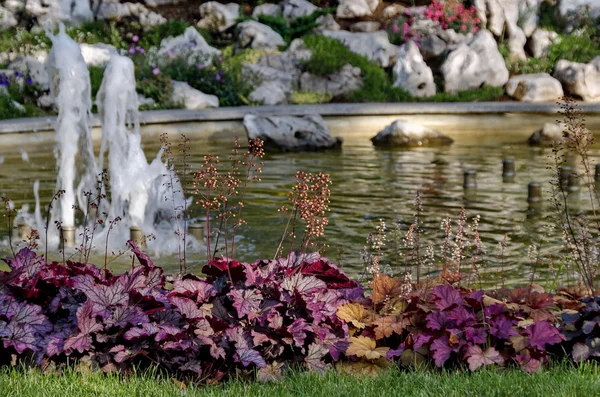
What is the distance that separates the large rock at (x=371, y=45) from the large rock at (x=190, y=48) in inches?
118

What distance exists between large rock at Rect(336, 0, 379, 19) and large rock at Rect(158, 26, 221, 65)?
13.4ft

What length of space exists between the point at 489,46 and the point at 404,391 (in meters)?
→ 18.4

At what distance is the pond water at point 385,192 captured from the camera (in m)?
8.58

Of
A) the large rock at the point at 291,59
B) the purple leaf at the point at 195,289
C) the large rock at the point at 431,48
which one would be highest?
the large rock at the point at 431,48

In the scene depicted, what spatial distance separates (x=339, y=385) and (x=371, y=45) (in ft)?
61.0

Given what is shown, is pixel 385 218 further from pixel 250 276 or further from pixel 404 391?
pixel 404 391

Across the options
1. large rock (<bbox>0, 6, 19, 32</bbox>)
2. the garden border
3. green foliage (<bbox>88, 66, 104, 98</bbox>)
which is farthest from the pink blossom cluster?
large rock (<bbox>0, 6, 19, 32</bbox>)

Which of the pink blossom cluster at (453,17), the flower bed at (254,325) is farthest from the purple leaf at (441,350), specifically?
the pink blossom cluster at (453,17)

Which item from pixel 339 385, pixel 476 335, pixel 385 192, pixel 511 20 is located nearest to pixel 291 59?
pixel 511 20

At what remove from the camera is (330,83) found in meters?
20.7

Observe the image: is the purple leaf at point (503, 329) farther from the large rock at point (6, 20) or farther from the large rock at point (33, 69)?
the large rock at point (6, 20)

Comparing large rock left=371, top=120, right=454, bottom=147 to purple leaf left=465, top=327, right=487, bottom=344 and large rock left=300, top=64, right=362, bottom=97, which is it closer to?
large rock left=300, top=64, right=362, bottom=97

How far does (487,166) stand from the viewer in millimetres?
13961

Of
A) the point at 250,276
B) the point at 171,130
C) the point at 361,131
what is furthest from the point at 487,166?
the point at 250,276
